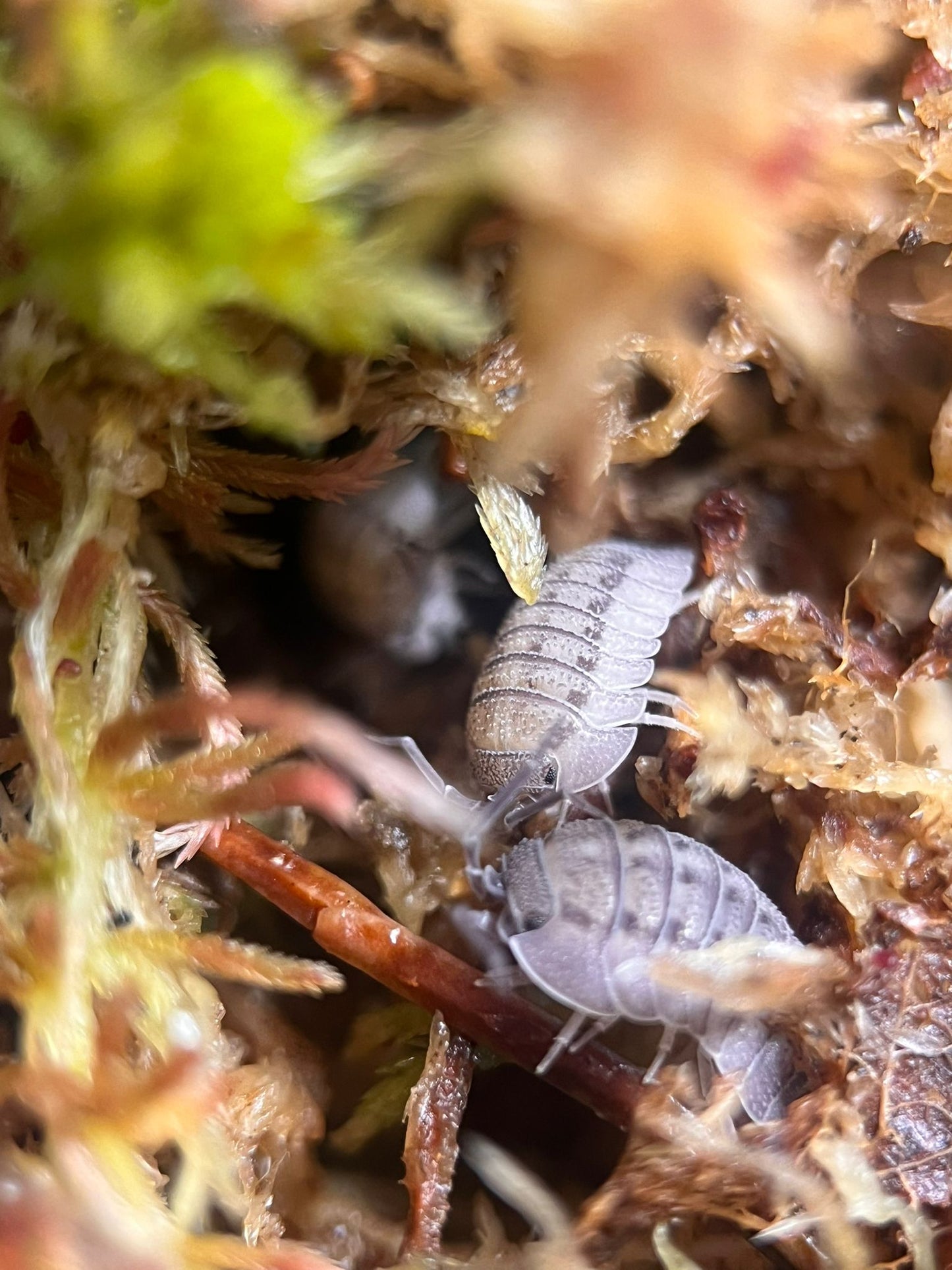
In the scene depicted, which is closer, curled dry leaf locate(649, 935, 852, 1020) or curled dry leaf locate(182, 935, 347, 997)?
curled dry leaf locate(182, 935, 347, 997)

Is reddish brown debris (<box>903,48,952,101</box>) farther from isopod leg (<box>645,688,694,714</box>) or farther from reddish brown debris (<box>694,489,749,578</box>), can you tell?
isopod leg (<box>645,688,694,714</box>)

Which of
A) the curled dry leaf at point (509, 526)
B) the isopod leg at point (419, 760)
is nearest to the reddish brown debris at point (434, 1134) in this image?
the isopod leg at point (419, 760)

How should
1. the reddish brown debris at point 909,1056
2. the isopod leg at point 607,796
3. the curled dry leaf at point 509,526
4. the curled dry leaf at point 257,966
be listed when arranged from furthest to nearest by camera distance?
the isopod leg at point 607,796
the curled dry leaf at point 509,526
the reddish brown debris at point 909,1056
the curled dry leaf at point 257,966

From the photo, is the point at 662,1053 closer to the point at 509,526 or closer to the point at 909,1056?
the point at 909,1056

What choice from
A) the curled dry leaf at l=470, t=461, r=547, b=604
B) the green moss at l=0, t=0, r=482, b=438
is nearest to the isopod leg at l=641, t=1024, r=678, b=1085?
the curled dry leaf at l=470, t=461, r=547, b=604

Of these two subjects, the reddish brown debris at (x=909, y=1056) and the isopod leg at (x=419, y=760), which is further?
the isopod leg at (x=419, y=760)

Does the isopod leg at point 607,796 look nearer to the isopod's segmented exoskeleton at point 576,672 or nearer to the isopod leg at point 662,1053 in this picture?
the isopod's segmented exoskeleton at point 576,672

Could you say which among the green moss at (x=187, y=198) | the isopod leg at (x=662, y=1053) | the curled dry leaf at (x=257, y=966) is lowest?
the isopod leg at (x=662, y=1053)

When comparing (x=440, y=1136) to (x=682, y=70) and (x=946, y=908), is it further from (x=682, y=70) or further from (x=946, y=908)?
(x=682, y=70)
